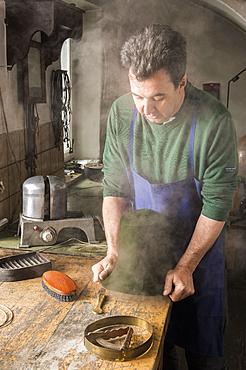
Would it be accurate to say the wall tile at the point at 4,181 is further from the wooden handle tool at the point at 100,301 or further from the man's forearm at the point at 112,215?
the wooden handle tool at the point at 100,301

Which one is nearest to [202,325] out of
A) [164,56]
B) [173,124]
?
[173,124]

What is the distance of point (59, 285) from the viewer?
4.35ft

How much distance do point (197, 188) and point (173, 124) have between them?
0.73ft

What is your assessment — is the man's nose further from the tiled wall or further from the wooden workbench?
the tiled wall

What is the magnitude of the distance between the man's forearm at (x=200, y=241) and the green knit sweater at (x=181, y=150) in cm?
3

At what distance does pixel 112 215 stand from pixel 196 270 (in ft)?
1.13

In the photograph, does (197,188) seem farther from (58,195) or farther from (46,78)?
(46,78)

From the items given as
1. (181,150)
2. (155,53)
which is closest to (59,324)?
(181,150)

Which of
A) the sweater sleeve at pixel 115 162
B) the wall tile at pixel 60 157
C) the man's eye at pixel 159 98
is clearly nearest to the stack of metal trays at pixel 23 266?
the sweater sleeve at pixel 115 162

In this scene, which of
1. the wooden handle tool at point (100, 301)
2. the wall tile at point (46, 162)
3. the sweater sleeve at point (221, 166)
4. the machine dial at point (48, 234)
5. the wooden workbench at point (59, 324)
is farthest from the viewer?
the wall tile at point (46, 162)

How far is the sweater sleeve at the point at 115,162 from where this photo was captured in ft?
4.91

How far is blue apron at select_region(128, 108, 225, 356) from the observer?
1440 millimetres

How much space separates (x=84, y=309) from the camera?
4.12 feet

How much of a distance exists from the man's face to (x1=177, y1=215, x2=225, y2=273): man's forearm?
0.36m
